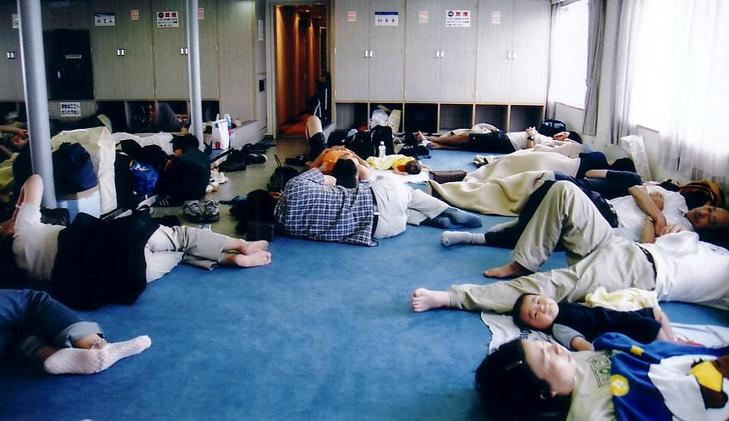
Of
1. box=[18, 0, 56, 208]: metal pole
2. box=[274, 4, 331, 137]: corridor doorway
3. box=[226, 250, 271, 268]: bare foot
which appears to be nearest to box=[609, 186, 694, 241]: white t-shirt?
box=[226, 250, 271, 268]: bare foot

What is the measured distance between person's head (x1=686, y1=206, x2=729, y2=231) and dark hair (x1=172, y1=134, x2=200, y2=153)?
4495 millimetres

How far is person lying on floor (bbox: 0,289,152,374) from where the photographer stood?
271 centimetres

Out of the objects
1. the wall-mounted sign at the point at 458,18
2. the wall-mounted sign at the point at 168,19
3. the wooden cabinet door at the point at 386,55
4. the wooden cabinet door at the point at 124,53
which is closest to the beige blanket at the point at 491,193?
the wooden cabinet door at the point at 386,55

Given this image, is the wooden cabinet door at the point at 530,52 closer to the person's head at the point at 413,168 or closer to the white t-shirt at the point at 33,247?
the person's head at the point at 413,168

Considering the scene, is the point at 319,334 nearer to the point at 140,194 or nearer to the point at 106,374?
the point at 106,374

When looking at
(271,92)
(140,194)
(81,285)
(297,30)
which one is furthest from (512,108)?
(81,285)

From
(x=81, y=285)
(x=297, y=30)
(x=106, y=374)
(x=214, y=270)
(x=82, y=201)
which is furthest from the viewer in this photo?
(x=297, y=30)

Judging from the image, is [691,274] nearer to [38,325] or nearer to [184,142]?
[38,325]

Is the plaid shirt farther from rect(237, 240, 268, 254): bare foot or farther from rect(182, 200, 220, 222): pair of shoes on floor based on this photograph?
rect(182, 200, 220, 222): pair of shoes on floor

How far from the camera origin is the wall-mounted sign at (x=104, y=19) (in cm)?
998

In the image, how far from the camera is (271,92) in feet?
34.9

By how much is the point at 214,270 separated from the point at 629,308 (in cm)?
243

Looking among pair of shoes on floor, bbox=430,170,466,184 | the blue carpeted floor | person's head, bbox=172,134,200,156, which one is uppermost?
person's head, bbox=172,134,200,156

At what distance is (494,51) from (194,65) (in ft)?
16.5
